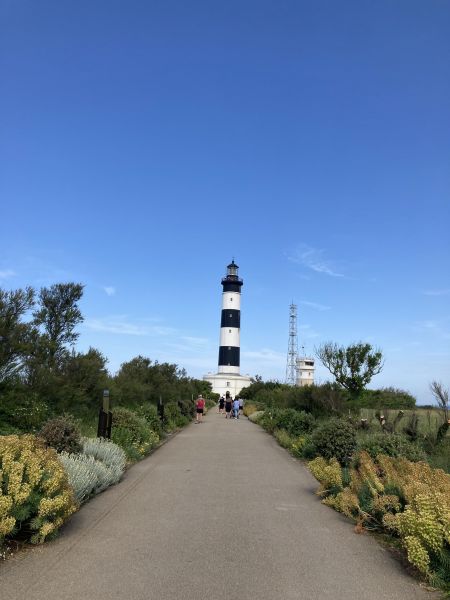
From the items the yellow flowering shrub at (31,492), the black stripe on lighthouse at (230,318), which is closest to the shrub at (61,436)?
the yellow flowering shrub at (31,492)

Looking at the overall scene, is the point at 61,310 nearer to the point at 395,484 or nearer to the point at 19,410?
the point at 19,410

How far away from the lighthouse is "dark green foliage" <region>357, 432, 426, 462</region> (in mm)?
52937

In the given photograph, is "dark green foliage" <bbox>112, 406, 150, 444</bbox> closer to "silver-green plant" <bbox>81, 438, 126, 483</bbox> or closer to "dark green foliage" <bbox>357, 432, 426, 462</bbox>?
"silver-green plant" <bbox>81, 438, 126, 483</bbox>

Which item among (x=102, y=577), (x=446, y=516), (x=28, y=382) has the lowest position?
(x=102, y=577)

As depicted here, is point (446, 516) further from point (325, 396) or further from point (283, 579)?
point (325, 396)

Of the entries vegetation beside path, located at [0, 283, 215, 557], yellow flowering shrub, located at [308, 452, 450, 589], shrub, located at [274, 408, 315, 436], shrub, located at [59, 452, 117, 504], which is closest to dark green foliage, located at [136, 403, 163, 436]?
vegetation beside path, located at [0, 283, 215, 557]

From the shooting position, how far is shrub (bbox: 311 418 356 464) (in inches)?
429

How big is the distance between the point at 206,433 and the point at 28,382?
8.64 meters

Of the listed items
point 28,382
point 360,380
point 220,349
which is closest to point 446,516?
point 28,382

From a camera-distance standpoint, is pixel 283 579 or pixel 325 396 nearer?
pixel 283 579

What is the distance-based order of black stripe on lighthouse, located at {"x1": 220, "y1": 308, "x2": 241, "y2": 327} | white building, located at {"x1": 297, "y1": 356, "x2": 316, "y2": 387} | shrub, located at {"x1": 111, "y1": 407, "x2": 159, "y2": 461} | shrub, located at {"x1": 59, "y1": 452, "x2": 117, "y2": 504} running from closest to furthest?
shrub, located at {"x1": 59, "y1": 452, "x2": 117, "y2": 504} < shrub, located at {"x1": 111, "y1": 407, "x2": 159, "y2": 461} < black stripe on lighthouse, located at {"x1": 220, "y1": 308, "x2": 241, "y2": 327} < white building, located at {"x1": 297, "y1": 356, "x2": 316, "y2": 387}

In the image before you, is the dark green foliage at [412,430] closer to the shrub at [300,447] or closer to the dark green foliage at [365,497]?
the shrub at [300,447]

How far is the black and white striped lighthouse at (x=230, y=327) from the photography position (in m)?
62.5

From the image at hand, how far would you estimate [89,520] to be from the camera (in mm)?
6664
